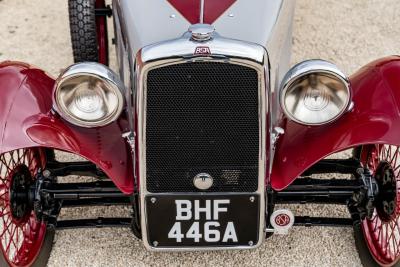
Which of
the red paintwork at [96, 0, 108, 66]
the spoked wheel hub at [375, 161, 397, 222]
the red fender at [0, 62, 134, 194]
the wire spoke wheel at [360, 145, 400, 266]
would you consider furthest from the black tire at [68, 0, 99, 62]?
the spoked wheel hub at [375, 161, 397, 222]

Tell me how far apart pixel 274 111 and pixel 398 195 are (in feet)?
2.29

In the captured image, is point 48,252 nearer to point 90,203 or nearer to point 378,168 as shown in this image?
point 90,203

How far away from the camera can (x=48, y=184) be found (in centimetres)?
300

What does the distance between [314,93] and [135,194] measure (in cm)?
91

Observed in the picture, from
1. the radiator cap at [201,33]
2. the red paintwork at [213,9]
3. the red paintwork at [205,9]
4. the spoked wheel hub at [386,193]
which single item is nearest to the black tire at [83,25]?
the red paintwork at [205,9]

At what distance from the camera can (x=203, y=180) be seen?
274cm

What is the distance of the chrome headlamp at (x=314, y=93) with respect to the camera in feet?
8.63

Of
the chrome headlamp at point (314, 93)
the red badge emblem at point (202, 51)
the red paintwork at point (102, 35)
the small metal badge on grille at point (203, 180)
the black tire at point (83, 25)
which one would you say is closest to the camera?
the red badge emblem at point (202, 51)

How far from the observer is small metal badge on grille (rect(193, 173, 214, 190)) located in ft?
8.99

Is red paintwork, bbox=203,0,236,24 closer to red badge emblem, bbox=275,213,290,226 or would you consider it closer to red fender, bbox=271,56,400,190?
red fender, bbox=271,56,400,190

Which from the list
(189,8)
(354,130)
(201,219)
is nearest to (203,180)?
(201,219)

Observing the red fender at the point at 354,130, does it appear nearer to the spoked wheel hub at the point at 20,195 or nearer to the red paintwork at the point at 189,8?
the red paintwork at the point at 189,8

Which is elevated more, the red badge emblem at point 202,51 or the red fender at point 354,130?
the red badge emblem at point 202,51

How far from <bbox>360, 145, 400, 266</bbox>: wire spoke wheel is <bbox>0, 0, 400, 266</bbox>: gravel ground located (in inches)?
6.5
